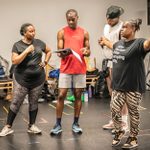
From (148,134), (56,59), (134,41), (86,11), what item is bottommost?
(148,134)

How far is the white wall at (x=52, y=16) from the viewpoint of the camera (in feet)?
26.5

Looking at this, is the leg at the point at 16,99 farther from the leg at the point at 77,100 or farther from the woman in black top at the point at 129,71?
the woman in black top at the point at 129,71

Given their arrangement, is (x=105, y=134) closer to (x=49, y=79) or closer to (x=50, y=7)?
(x=49, y=79)

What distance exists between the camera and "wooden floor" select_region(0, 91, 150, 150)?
447 centimetres

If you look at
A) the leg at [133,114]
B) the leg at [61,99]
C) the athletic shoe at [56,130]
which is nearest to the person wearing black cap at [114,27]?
the leg at [133,114]

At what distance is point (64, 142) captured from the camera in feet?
15.1

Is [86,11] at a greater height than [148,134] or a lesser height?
greater

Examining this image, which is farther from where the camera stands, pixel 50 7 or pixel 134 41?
pixel 50 7

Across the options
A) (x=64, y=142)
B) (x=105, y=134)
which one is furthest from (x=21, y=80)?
(x=105, y=134)

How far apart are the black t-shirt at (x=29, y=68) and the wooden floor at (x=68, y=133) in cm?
72

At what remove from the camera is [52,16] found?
8.30 metres

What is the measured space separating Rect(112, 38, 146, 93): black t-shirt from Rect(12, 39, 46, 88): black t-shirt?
1097 mm

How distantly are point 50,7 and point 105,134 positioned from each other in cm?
415

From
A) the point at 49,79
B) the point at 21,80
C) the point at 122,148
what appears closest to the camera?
the point at 122,148
